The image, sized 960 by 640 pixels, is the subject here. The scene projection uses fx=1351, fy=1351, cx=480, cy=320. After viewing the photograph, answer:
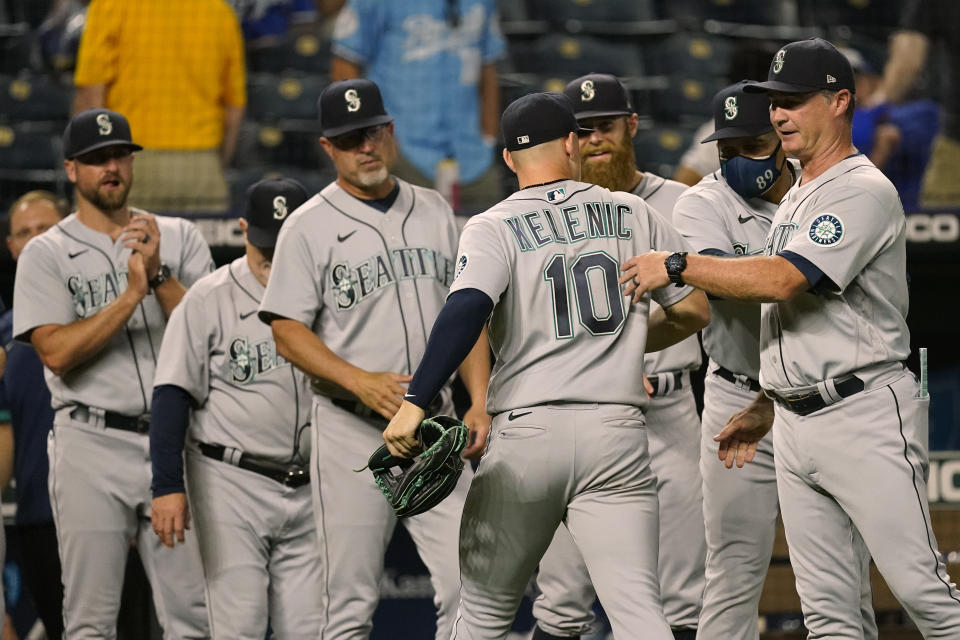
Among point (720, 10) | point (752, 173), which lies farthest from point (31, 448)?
point (720, 10)

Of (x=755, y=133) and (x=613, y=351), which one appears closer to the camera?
(x=613, y=351)

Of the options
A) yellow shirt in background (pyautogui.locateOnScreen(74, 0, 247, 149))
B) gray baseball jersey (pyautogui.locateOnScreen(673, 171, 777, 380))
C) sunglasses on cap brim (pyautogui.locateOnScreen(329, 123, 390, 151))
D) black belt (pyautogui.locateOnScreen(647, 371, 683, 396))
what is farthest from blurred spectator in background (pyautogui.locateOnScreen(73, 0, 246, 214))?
gray baseball jersey (pyautogui.locateOnScreen(673, 171, 777, 380))

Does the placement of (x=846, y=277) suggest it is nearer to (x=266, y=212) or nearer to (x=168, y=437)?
(x=266, y=212)

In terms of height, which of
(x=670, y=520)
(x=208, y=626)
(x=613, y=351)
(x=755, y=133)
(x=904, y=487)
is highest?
(x=755, y=133)

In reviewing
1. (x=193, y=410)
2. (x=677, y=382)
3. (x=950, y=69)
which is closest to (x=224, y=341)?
(x=193, y=410)

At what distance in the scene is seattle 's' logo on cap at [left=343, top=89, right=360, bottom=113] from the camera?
13.4 feet

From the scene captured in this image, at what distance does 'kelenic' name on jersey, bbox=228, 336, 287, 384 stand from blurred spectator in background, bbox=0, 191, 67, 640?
4.22 ft

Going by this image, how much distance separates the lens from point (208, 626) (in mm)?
4555

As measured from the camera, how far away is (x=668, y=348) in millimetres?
4172

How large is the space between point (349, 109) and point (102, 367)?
128 centimetres

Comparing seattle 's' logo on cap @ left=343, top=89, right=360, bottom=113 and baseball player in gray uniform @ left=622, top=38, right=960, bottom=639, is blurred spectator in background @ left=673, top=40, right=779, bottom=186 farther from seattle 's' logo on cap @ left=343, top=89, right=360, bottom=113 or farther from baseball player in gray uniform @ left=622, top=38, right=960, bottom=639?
baseball player in gray uniform @ left=622, top=38, right=960, bottom=639

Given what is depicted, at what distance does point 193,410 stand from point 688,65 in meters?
4.25

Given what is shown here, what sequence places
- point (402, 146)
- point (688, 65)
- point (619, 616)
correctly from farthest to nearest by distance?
point (688, 65), point (402, 146), point (619, 616)

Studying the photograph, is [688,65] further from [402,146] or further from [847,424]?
[847,424]
